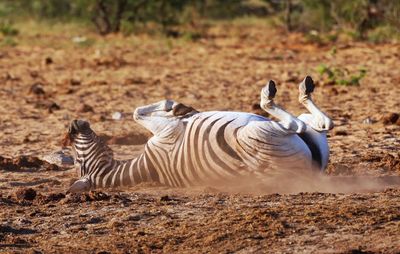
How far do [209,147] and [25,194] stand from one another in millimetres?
1170

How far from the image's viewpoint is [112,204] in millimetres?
5926

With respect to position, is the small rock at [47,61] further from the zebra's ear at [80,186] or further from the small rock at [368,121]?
the zebra's ear at [80,186]

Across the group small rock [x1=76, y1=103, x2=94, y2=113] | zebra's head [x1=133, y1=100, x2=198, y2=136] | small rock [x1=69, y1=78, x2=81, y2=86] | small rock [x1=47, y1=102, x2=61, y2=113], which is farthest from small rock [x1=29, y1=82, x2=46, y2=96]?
zebra's head [x1=133, y1=100, x2=198, y2=136]

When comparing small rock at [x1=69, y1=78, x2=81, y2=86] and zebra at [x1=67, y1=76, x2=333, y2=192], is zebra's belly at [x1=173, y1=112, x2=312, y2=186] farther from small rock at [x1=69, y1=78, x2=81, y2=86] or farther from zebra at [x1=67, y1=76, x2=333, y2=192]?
small rock at [x1=69, y1=78, x2=81, y2=86]

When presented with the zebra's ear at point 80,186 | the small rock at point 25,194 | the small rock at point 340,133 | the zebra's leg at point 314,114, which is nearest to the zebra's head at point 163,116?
the zebra's ear at point 80,186

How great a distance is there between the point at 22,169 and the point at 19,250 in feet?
8.63

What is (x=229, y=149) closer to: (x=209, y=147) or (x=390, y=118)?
(x=209, y=147)

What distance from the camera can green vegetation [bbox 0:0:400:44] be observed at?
1828cm

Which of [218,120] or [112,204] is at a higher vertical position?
[218,120]

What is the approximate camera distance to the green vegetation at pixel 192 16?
60.0 feet

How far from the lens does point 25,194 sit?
6270 millimetres

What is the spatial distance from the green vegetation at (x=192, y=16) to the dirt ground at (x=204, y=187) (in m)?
0.91

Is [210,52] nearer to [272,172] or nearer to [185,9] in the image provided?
[185,9]

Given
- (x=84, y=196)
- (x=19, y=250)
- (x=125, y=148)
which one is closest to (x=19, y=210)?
(x=84, y=196)
